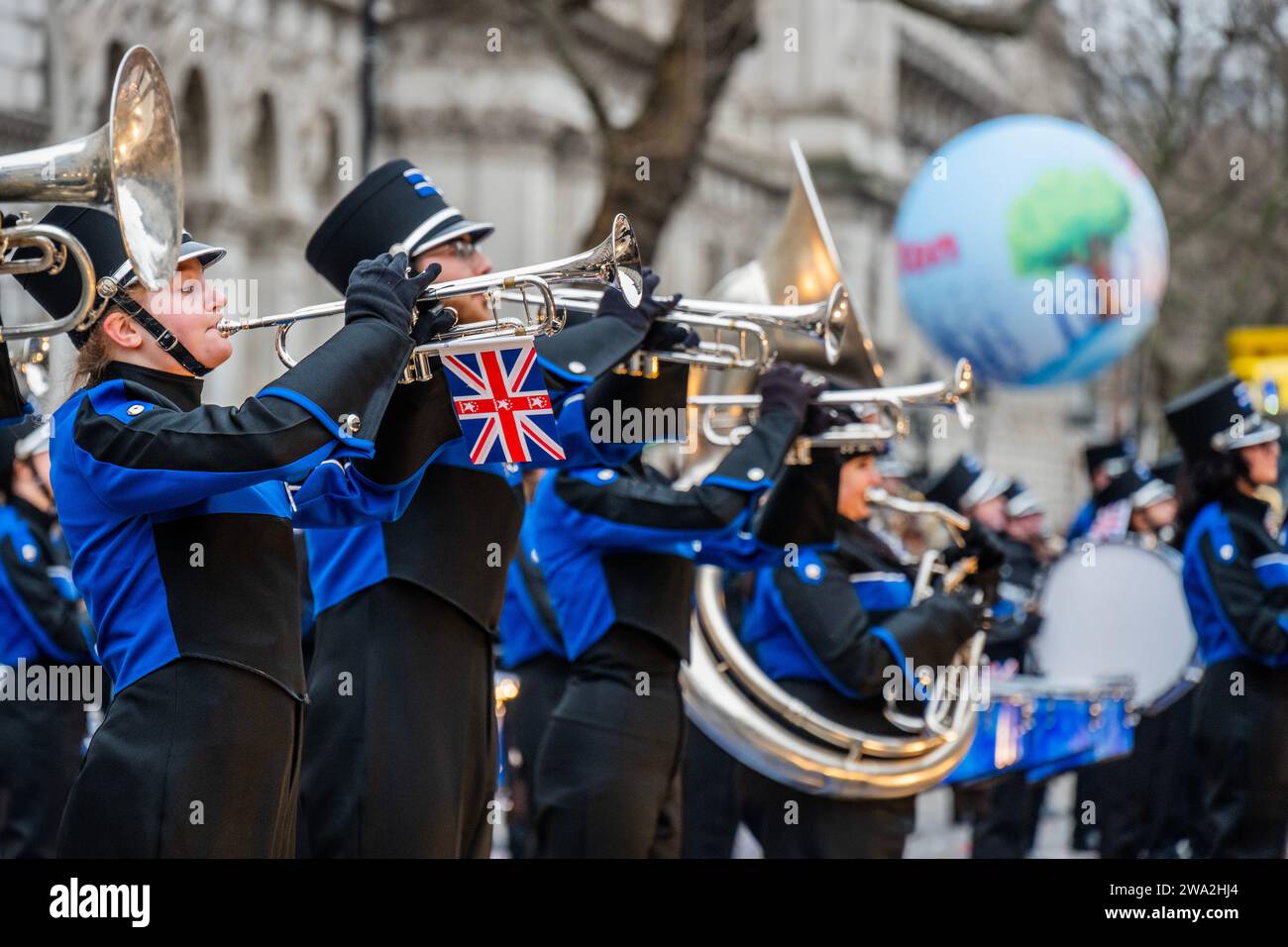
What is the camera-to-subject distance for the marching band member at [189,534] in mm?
3805

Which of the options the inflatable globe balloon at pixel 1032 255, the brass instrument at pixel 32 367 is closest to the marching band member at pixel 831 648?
the brass instrument at pixel 32 367

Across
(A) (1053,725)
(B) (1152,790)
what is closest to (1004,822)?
(B) (1152,790)

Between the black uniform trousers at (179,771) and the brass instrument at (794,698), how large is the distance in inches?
99.2

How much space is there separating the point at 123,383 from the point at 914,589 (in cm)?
363

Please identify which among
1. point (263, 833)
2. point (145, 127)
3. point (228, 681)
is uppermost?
point (145, 127)

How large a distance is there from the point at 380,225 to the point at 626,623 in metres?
1.50

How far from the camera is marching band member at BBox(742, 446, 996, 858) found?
6.31 metres

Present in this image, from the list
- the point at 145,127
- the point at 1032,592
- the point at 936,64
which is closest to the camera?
the point at 145,127

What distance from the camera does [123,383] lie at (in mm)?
3932

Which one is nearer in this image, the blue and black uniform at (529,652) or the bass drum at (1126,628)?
the blue and black uniform at (529,652)

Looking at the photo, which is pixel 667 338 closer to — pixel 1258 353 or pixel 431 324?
pixel 431 324

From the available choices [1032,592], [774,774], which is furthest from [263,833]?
[1032,592]

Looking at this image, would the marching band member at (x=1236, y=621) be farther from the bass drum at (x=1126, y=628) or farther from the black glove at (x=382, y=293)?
the black glove at (x=382, y=293)
